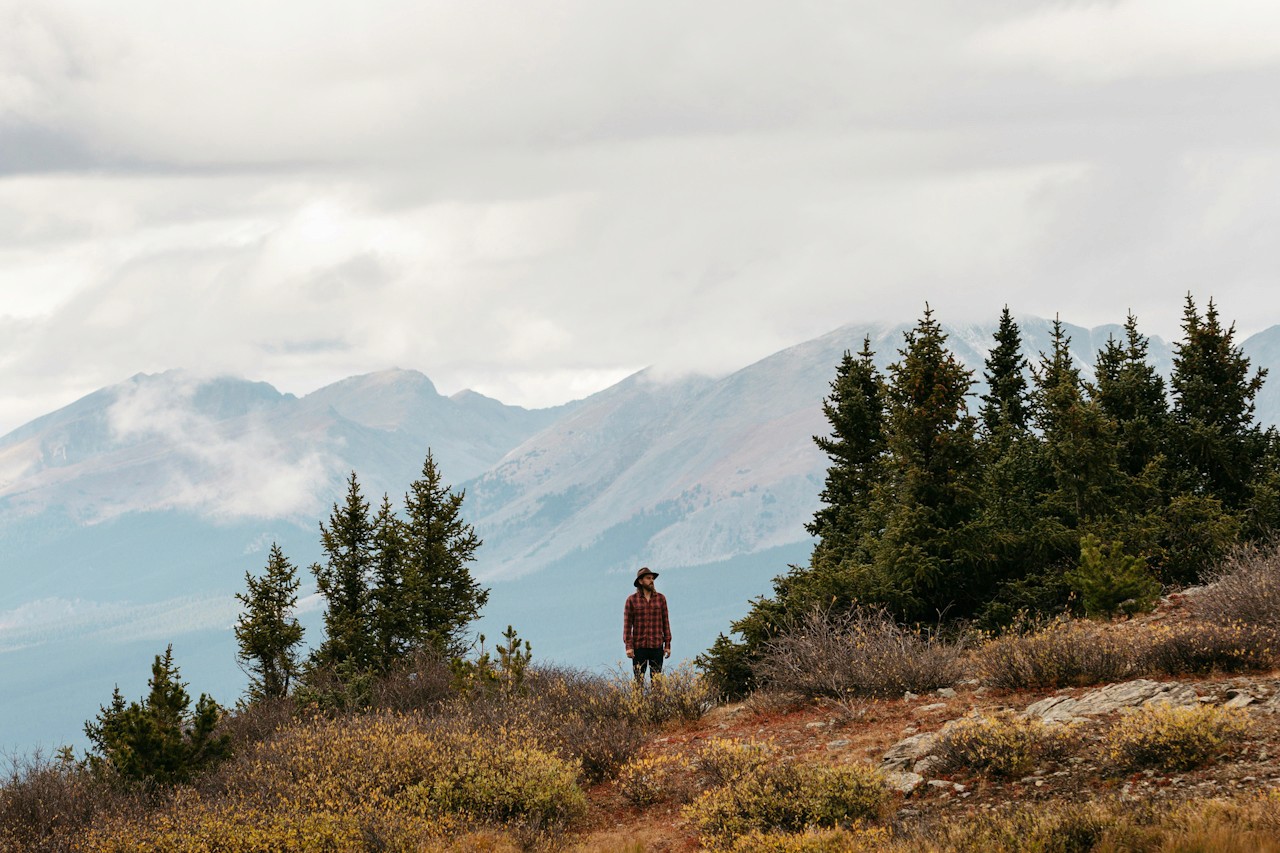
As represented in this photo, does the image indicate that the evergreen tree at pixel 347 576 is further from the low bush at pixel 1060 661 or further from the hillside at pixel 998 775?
the low bush at pixel 1060 661

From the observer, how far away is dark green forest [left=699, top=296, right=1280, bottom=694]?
1900 cm

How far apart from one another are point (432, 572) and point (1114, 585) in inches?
1147

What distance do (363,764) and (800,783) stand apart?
5132 mm

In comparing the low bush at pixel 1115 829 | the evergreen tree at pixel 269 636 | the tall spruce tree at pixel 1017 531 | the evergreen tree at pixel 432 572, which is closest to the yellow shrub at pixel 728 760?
the low bush at pixel 1115 829

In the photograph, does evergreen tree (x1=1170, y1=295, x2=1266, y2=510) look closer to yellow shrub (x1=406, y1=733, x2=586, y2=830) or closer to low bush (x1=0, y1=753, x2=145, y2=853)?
yellow shrub (x1=406, y1=733, x2=586, y2=830)

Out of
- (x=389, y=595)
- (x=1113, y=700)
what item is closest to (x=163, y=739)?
(x=1113, y=700)

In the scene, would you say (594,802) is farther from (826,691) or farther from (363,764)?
(826,691)

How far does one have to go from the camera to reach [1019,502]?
23203 mm

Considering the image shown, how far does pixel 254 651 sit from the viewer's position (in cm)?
3803

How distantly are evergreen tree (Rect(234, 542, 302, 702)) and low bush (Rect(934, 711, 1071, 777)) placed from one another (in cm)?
3063

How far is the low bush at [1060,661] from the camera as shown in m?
12.5

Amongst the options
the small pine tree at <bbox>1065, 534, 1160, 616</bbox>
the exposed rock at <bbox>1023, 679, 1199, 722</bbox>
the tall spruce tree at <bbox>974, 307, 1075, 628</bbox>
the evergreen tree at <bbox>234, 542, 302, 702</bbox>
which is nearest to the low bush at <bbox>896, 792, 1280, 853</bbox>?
the exposed rock at <bbox>1023, 679, 1199, 722</bbox>

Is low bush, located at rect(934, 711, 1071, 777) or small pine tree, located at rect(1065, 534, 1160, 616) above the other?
small pine tree, located at rect(1065, 534, 1160, 616)

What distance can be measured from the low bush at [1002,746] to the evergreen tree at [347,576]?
3225 cm
